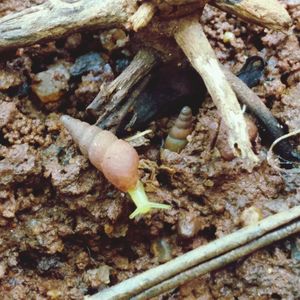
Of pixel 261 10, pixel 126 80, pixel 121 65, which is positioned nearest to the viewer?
pixel 261 10

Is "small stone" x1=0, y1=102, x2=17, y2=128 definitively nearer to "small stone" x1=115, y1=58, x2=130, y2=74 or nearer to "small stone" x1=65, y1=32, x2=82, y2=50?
"small stone" x1=65, y1=32, x2=82, y2=50

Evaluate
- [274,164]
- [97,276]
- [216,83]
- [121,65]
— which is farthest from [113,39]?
[97,276]

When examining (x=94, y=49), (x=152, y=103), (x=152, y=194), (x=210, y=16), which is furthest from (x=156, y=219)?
(x=210, y=16)

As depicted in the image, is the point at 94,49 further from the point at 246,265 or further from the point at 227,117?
the point at 246,265

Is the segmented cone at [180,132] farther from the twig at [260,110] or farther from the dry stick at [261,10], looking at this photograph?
the dry stick at [261,10]

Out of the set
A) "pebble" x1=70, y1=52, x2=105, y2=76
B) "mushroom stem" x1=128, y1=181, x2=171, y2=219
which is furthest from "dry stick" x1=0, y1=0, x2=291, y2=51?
"mushroom stem" x1=128, y1=181, x2=171, y2=219

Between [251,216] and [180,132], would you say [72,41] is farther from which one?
[251,216]

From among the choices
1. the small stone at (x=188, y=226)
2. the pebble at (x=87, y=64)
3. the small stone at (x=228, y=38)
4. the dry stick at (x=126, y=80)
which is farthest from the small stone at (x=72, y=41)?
the small stone at (x=188, y=226)
